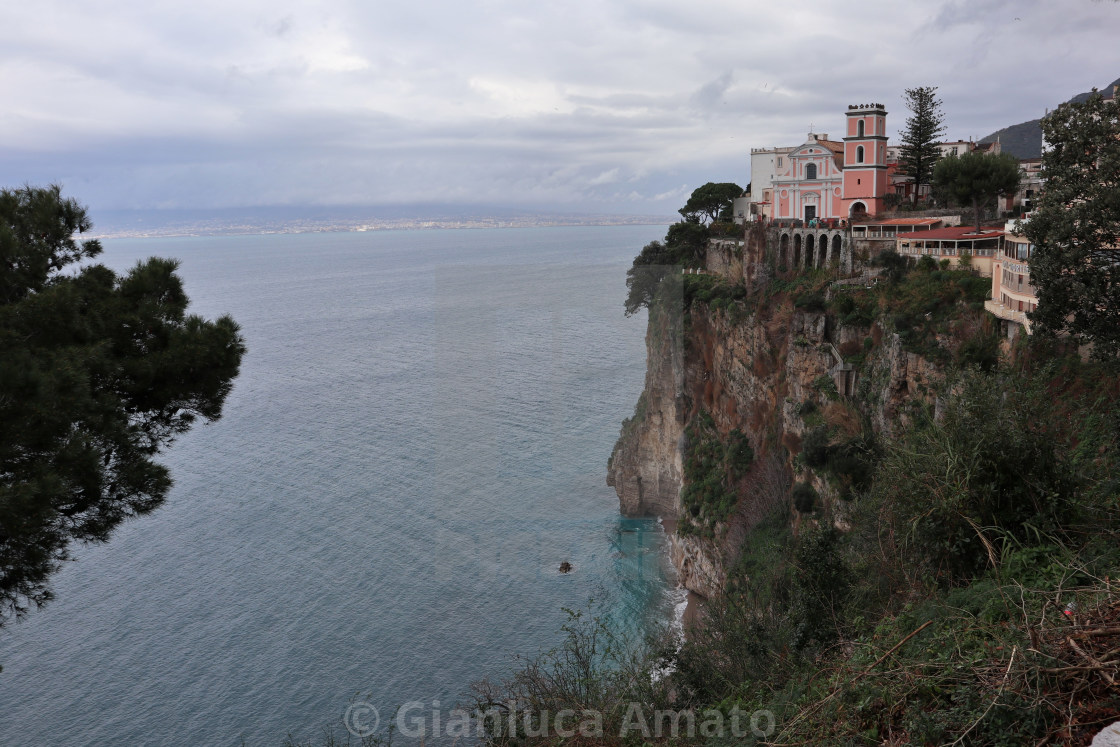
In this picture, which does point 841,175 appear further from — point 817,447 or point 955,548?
point 955,548

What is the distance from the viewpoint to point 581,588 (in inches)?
1259

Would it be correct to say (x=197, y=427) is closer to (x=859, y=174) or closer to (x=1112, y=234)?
(x=859, y=174)

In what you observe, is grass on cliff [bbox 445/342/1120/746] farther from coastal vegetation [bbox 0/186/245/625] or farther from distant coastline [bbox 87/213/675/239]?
distant coastline [bbox 87/213/675/239]

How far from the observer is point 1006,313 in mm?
19172

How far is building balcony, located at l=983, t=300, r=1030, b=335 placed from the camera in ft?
57.5

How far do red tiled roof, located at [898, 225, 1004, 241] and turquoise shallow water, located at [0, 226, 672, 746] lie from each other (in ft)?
53.9

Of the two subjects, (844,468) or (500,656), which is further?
(500,656)

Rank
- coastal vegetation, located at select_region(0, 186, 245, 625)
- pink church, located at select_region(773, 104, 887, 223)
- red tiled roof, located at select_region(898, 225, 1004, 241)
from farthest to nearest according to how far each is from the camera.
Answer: pink church, located at select_region(773, 104, 887, 223), red tiled roof, located at select_region(898, 225, 1004, 241), coastal vegetation, located at select_region(0, 186, 245, 625)

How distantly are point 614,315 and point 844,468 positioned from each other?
51920 millimetres

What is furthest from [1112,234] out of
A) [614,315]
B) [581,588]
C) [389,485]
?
[614,315]

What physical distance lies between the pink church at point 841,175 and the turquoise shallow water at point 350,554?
57.0 ft

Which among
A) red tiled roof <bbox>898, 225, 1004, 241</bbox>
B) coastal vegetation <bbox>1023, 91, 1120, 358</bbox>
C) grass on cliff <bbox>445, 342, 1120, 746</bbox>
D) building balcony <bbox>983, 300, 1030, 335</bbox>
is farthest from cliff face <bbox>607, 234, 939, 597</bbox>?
grass on cliff <bbox>445, 342, 1120, 746</bbox>

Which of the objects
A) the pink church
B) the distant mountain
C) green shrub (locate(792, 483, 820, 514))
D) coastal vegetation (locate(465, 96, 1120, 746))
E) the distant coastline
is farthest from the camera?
the distant coastline

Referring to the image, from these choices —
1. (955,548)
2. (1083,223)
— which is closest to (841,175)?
(1083,223)
